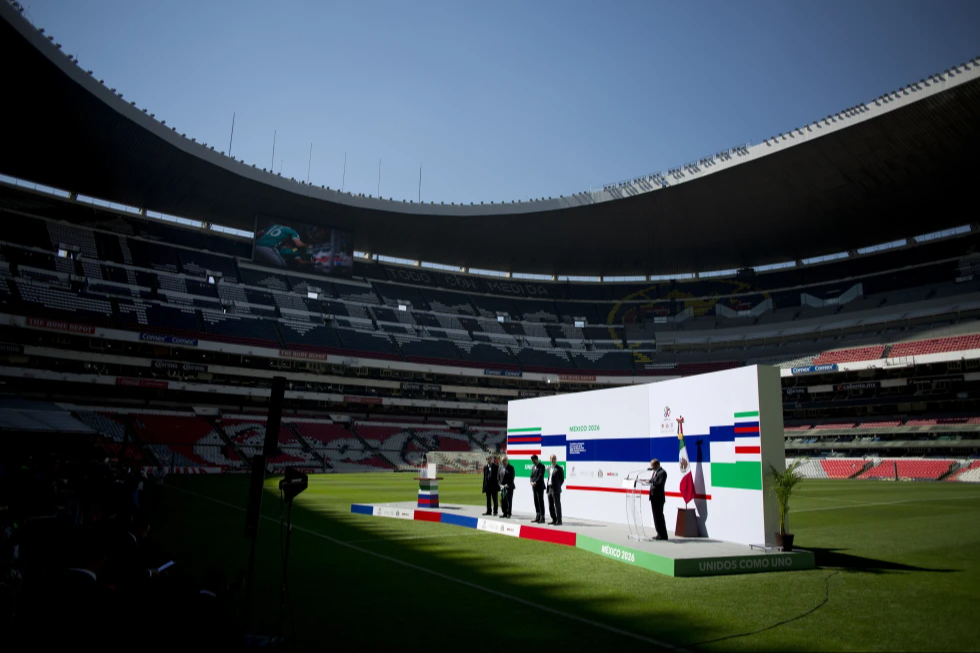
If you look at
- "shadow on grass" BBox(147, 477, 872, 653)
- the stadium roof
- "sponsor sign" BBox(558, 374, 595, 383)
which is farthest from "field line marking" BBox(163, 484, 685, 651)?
"sponsor sign" BBox(558, 374, 595, 383)

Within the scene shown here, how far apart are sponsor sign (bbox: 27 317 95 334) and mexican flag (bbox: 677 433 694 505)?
43.8 metres

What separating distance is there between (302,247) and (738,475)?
50.8m

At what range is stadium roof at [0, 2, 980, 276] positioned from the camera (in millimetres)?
35750

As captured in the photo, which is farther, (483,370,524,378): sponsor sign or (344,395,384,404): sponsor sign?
(483,370,524,378): sponsor sign

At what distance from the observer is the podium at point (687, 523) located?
492 inches

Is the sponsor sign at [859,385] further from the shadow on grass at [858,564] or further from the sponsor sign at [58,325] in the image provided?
the sponsor sign at [58,325]

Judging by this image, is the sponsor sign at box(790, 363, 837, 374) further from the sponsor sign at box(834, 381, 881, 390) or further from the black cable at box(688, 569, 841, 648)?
the black cable at box(688, 569, 841, 648)

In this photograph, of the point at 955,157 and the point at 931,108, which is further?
the point at 955,157

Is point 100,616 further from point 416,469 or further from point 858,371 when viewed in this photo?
point 858,371

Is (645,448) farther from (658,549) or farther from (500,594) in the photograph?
(500,594)

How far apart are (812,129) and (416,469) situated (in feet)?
122

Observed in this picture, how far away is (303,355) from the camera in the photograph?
2077 inches

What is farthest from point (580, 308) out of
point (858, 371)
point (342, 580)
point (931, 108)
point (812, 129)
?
point (342, 580)

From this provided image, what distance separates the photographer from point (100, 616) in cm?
476
